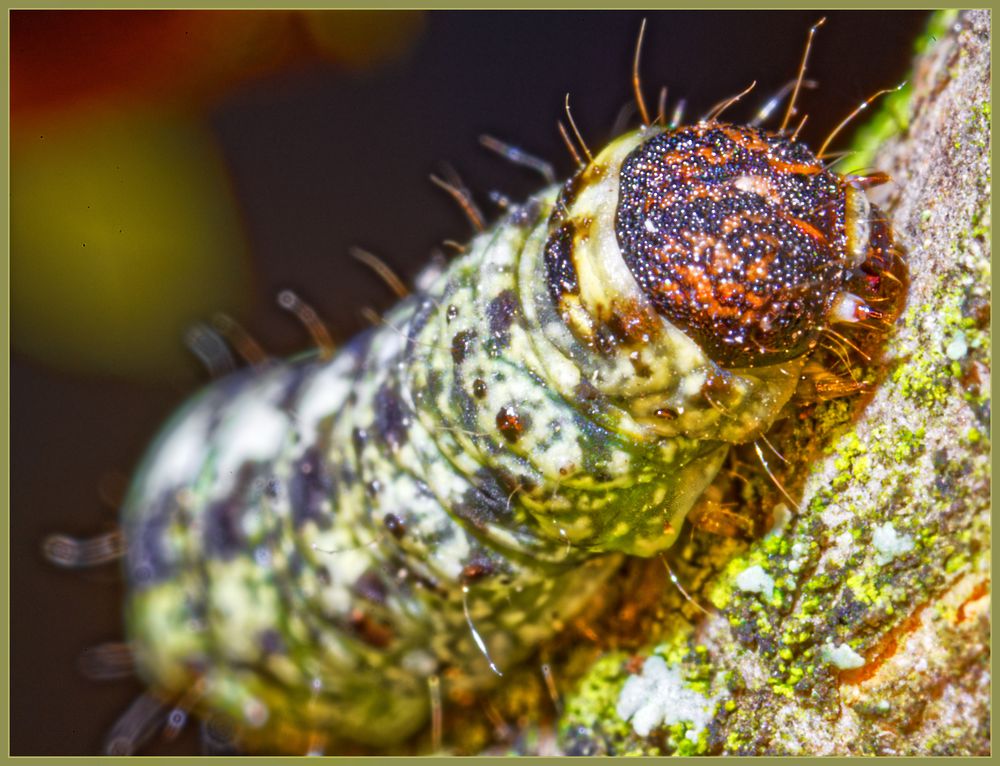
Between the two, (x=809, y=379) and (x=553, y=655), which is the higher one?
(x=809, y=379)

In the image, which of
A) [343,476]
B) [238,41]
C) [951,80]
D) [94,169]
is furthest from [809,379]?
[94,169]

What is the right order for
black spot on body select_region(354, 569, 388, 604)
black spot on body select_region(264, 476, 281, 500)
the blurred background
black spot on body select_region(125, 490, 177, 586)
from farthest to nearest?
the blurred background < black spot on body select_region(125, 490, 177, 586) < black spot on body select_region(264, 476, 281, 500) < black spot on body select_region(354, 569, 388, 604)

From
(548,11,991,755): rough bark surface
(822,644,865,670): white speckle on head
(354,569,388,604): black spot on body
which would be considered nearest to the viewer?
(548,11,991,755): rough bark surface

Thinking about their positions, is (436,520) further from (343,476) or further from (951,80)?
(951,80)

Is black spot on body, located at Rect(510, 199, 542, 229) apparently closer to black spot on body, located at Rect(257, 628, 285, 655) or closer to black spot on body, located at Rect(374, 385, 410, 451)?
black spot on body, located at Rect(374, 385, 410, 451)

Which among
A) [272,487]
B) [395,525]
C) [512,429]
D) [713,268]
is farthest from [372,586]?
[713,268]

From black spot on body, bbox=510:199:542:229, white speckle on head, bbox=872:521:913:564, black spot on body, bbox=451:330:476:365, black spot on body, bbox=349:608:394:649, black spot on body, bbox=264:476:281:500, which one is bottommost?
black spot on body, bbox=349:608:394:649

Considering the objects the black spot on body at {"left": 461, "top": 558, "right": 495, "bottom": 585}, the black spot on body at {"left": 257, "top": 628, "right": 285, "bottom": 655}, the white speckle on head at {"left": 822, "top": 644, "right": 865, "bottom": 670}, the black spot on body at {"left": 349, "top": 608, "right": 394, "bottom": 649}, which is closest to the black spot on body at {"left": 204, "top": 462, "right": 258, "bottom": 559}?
the black spot on body at {"left": 257, "top": 628, "right": 285, "bottom": 655}

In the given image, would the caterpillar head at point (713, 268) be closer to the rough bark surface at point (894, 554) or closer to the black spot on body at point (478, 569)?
the rough bark surface at point (894, 554)
